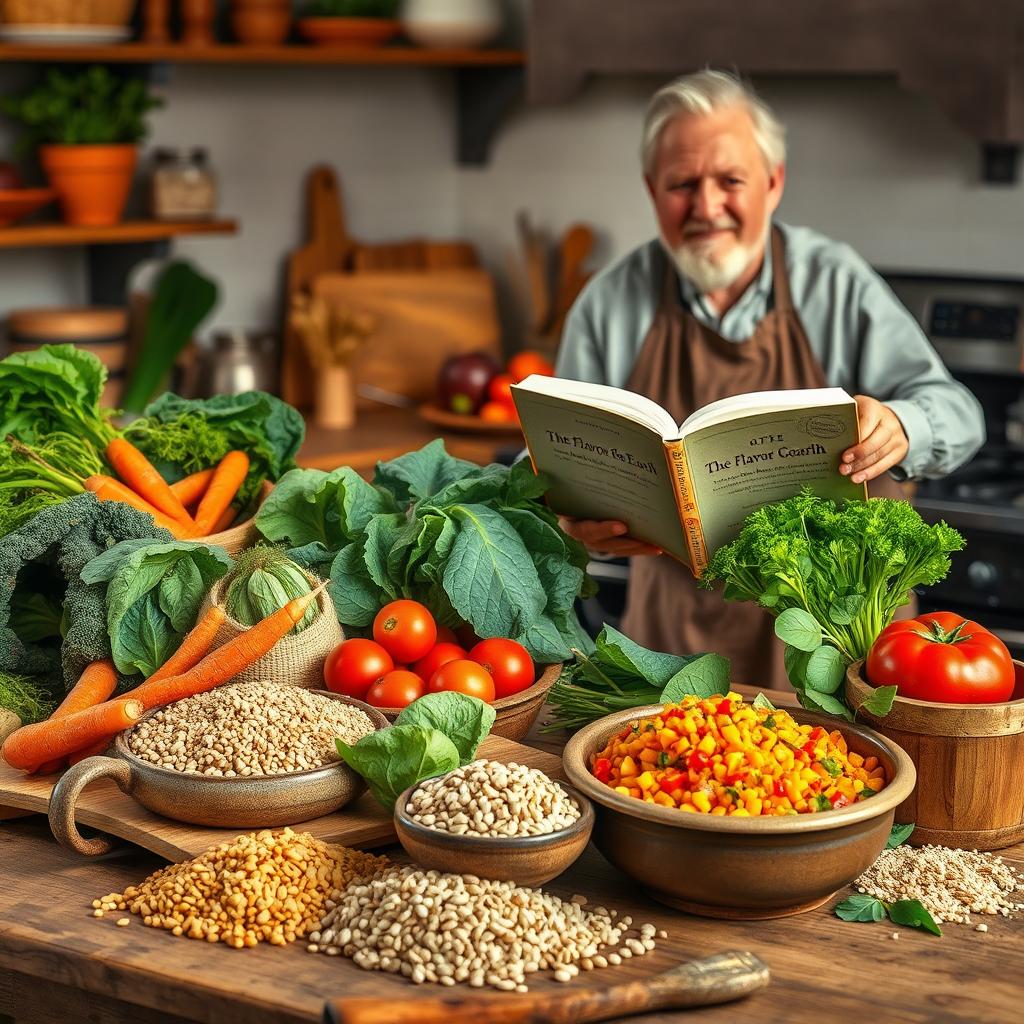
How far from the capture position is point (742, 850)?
139 cm

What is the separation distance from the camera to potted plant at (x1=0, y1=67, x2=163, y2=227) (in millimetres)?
3625

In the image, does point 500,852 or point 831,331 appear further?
point 831,331

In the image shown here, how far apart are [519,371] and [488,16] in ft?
3.42

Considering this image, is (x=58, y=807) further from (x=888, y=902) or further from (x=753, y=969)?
(x=888, y=902)

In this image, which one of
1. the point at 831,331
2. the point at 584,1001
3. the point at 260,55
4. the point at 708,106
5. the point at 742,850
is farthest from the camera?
the point at 260,55

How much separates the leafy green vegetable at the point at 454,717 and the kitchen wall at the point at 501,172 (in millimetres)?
2570

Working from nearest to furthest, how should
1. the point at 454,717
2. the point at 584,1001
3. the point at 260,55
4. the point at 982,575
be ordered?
the point at 584,1001 < the point at 454,717 < the point at 982,575 < the point at 260,55

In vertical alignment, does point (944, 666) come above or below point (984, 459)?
above

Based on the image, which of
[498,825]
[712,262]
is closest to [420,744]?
[498,825]

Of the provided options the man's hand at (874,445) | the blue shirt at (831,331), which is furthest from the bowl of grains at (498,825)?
the blue shirt at (831,331)

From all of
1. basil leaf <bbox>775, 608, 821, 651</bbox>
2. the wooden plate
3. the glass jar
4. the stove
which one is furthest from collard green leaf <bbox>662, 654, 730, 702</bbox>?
the glass jar

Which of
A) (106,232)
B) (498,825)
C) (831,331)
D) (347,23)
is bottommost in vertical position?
(498,825)

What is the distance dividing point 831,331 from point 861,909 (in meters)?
1.52

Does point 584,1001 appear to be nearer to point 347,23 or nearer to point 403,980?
point 403,980
